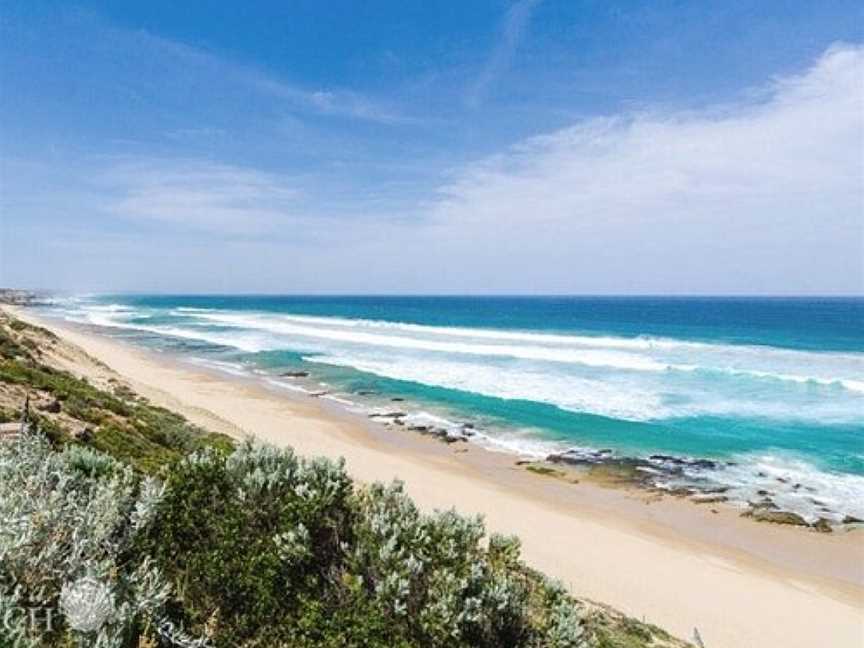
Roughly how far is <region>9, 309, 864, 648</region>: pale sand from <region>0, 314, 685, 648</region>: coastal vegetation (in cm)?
648

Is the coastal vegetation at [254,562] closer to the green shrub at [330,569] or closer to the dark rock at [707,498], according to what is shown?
the green shrub at [330,569]

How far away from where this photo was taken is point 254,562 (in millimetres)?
4645

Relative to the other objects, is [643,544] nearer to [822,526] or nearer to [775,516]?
[775,516]

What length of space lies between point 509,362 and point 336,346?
1685 centimetres

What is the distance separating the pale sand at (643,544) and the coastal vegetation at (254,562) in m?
6.48

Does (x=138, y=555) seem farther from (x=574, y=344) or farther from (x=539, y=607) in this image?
(x=574, y=344)

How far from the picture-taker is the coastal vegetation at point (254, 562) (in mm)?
3973

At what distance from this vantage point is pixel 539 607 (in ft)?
16.0

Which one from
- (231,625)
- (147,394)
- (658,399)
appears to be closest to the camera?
(231,625)

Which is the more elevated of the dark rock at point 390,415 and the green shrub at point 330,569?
the green shrub at point 330,569

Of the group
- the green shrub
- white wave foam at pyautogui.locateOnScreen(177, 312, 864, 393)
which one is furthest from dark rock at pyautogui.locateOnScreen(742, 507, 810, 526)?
white wave foam at pyautogui.locateOnScreen(177, 312, 864, 393)

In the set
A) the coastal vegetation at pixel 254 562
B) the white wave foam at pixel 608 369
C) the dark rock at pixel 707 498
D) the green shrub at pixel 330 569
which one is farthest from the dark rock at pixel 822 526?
the green shrub at pixel 330 569

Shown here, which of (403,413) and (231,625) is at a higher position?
(231,625)

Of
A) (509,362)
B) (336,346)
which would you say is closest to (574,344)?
(509,362)
